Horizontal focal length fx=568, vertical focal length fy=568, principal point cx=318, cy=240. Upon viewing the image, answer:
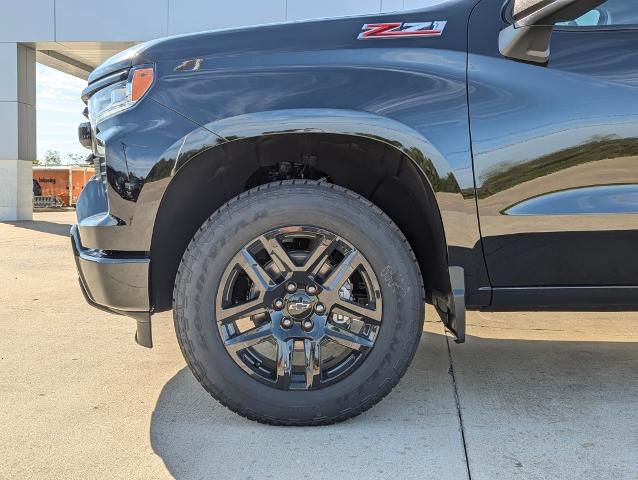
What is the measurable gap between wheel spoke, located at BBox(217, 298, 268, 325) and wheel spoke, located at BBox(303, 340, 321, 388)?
25cm

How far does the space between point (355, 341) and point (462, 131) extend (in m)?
0.92

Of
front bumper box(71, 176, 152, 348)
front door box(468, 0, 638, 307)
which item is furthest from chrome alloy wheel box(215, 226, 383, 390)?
front door box(468, 0, 638, 307)

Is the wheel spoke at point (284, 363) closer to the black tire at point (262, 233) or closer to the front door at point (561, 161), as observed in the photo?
the black tire at point (262, 233)

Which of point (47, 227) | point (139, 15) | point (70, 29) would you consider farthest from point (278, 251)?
point (70, 29)

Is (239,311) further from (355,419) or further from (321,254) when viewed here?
(355,419)

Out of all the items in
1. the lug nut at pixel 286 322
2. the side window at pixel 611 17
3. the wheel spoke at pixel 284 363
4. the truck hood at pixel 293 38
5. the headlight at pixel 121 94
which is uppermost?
the side window at pixel 611 17

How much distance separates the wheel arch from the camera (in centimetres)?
219

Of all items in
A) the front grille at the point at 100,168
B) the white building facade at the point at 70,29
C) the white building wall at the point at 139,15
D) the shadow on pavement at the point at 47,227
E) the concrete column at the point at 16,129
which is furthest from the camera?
the concrete column at the point at 16,129

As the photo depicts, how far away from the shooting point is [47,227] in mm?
11688

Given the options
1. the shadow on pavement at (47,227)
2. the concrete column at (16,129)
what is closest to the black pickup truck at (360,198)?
the shadow on pavement at (47,227)

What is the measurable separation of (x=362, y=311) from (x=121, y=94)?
1329 mm

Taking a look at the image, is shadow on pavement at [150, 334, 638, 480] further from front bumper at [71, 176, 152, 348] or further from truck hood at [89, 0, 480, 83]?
truck hood at [89, 0, 480, 83]

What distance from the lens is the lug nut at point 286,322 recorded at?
228 centimetres

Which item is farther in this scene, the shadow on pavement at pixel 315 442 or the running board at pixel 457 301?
the running board at pixel 457 301
